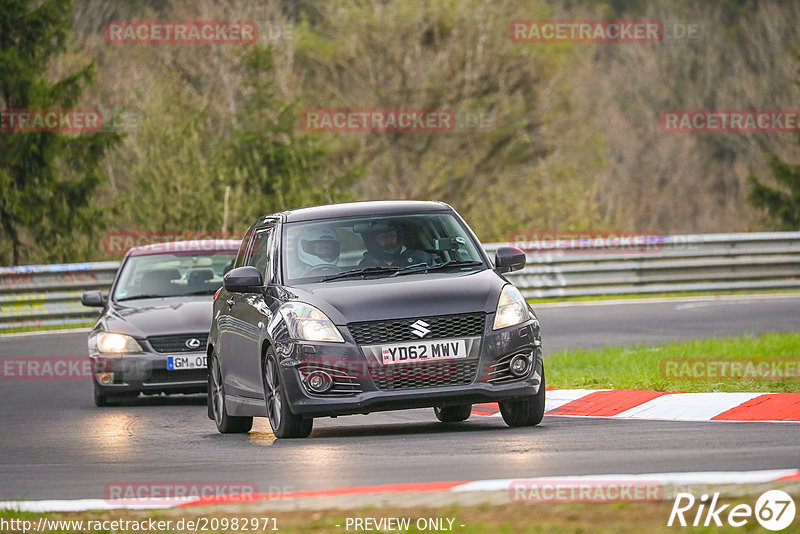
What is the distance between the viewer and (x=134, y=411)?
14.7 metres

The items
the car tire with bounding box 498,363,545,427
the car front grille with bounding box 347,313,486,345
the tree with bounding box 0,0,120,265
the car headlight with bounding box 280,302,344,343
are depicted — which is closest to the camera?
the car front grille with bounding box 347,313,486,345

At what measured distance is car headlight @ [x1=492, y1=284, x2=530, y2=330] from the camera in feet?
33.9

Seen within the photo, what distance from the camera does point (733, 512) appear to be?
6250 millimetres

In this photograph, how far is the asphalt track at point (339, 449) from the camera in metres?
8.07

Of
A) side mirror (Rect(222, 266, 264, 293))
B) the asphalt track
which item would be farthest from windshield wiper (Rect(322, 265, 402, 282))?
the asphalt track

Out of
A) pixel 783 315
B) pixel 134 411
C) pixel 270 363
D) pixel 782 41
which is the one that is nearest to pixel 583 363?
pixel 134 411

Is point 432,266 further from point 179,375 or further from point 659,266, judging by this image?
point 659,266

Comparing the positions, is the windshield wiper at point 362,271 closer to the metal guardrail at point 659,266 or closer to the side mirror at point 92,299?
the side mirror at point 92,299

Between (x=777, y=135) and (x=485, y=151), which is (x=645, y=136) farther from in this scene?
(x=485, y=151)

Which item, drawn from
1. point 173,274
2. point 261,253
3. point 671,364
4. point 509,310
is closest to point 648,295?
point 173,274

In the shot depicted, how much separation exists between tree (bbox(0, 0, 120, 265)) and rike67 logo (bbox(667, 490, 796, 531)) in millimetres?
27219

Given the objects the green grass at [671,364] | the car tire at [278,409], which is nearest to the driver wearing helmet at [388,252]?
the car tire at [278,409]

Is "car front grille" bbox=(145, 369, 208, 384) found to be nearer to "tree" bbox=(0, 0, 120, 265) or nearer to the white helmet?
the white helmet

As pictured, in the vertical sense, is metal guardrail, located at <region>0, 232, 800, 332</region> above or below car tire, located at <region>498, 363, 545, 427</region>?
below
